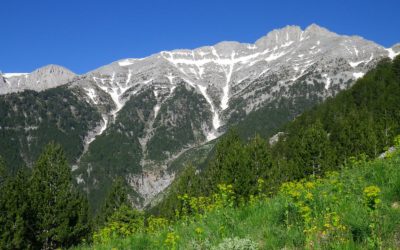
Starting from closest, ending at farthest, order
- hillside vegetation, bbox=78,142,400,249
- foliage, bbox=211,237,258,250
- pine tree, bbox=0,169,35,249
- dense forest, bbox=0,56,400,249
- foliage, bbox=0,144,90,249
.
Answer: hillside vegetation, bbox=78,142,400,249, foliage, bbox=211,237,258,250, dense forest, bbox=0,56,400,249, pine tree, bbox=0,169,35,249, foliage, bbox=0,144,90,249

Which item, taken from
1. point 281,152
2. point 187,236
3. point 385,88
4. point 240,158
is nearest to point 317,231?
point 187,236

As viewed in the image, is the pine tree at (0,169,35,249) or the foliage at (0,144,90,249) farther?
the foliage at (0,144,90,249)

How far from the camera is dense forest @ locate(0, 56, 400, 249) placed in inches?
253

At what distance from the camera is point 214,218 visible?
908 cm

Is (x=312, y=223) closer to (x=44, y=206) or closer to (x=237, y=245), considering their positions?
(x=237, y=245)

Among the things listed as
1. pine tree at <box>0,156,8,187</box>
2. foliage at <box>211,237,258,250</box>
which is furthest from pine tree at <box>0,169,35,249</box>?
foliage at <box>211,237,258,250</box>

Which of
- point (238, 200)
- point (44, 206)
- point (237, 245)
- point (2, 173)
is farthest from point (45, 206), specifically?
point (237, 245)

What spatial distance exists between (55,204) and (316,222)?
145 ft

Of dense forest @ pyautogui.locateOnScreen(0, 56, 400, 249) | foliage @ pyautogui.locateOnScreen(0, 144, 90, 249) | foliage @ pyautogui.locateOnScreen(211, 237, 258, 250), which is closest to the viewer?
foliage @ pyautogui.locateOnScreen(211, 237, 258, 250)

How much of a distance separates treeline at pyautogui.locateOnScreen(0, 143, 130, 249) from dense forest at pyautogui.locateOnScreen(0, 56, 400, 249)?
114 mm

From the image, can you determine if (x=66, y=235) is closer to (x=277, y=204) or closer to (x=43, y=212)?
(x=43, y=212)

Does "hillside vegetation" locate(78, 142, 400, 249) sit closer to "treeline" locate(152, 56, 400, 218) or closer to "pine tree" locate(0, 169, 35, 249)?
"treeline" locate(152, 56, 400, 218)

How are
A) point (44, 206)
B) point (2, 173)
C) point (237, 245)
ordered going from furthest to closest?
point (2, 173) → point (44, 206) → point (237, 245)

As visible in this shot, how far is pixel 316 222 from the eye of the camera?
6855 millimetres
